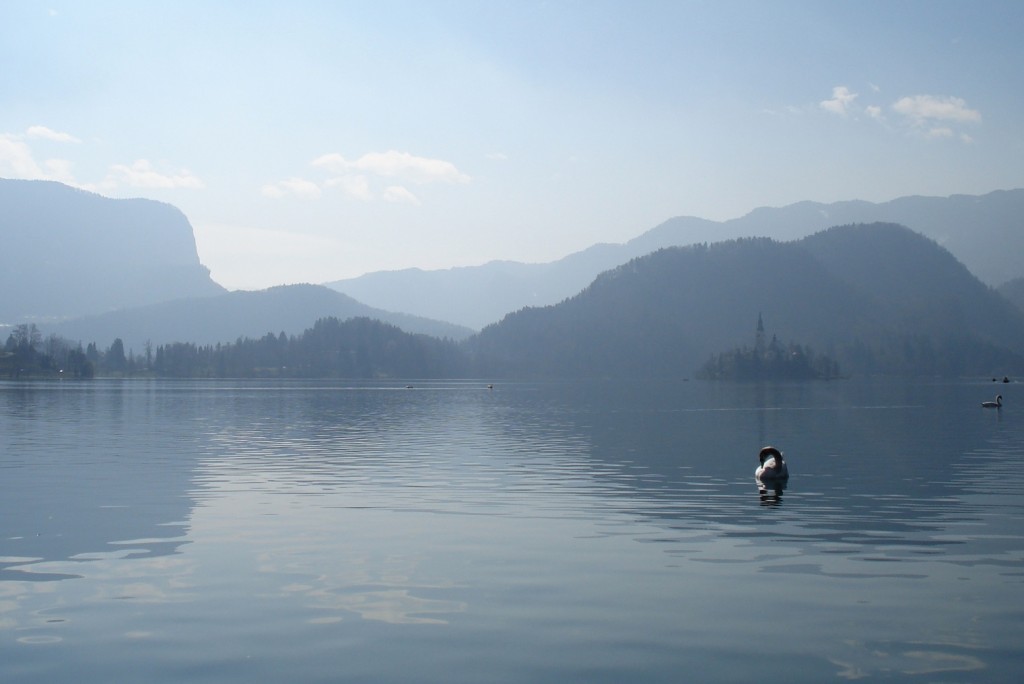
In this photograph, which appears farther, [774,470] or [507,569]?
[774,470]

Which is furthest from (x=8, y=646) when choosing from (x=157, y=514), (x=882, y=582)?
(x=882, y=582)

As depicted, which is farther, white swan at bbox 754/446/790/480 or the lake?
white swan at bbox 754/446/790/480

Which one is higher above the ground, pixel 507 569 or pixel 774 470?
pixel 774 470

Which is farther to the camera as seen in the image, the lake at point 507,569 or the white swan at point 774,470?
the white swan at point 774,470

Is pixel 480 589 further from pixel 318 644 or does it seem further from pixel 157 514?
pixel 157 514

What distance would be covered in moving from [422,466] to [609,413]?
6473cm

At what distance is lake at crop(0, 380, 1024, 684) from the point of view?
1672 cm

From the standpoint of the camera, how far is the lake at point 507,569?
54.9 ft

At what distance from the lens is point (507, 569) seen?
955 inches

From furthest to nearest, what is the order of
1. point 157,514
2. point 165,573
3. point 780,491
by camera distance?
point 780,491 → point 157,514 → point 165,573

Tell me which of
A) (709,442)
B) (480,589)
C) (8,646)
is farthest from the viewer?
(709,442)

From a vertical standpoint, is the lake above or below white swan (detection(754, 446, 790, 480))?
below

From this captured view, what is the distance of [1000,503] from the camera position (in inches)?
1439

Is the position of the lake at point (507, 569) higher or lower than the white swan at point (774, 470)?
lower
